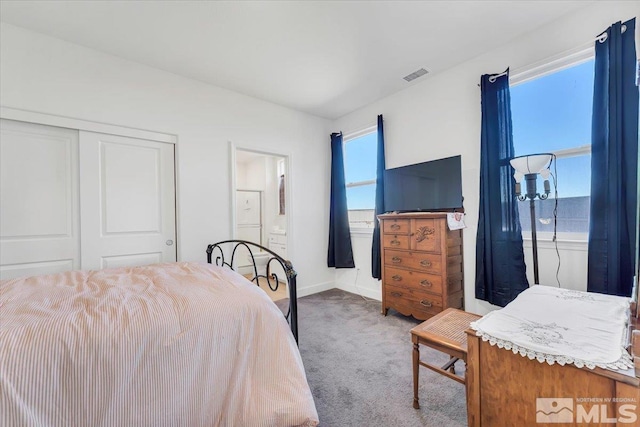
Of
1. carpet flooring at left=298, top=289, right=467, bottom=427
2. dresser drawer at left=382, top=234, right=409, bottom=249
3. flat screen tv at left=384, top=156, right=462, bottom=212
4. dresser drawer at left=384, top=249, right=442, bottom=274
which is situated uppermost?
flat screen tv at left=384, top=156, right=462, bottom=212

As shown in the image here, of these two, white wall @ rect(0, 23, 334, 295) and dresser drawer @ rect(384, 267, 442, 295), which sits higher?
white wall @ rect(0, 23, 334, 295)

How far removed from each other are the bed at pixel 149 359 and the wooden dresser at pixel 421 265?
178 cm

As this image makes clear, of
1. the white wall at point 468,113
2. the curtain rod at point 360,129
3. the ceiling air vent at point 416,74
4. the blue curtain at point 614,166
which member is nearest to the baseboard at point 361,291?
the white wall at point 468,113

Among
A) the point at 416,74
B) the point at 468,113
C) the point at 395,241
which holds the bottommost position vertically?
the point at 395,241

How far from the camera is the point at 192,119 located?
2.98m

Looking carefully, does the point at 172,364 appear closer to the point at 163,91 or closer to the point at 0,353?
the point at 0,353

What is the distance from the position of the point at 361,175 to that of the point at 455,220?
5.41ft

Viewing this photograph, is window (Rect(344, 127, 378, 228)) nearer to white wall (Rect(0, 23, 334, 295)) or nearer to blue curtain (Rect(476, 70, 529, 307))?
white wall (Rect(0, 23, 334, 295))

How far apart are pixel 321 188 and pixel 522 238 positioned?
8.45 ft

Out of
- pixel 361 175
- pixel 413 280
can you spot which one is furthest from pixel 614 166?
pixel 361 175

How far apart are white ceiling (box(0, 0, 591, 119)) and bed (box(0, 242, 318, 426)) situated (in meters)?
2.02

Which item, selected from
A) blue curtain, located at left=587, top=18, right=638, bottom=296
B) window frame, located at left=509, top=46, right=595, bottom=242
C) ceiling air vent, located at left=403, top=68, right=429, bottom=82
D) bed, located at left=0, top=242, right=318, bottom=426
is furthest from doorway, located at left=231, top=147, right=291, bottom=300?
blue curtain, located at left=587, top=18, right=638, bottom=296

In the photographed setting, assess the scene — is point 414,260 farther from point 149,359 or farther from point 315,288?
point 149,359

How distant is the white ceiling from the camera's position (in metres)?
2.00
